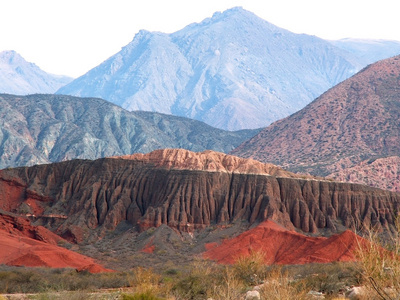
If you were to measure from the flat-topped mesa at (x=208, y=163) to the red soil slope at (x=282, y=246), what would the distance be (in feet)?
50.4

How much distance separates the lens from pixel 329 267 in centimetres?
5672

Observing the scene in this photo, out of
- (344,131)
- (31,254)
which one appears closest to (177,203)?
(31,254)

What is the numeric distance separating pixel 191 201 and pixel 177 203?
6.94 feet

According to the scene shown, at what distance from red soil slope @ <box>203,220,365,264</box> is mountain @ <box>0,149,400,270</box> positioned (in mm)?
1883

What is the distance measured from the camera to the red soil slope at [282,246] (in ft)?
234

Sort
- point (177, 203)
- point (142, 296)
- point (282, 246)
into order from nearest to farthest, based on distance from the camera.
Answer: point (142, 296), point (282, 246), point (177, 203)

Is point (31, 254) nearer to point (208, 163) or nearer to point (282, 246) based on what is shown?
point (282, 246)

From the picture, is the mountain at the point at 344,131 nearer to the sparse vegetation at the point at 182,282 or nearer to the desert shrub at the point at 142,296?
the sparse vegetation at the point at 182,282

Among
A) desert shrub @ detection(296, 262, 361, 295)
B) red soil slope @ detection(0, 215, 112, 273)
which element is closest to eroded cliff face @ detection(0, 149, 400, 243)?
red soil slope @ detection(0, 215, 112, 273)

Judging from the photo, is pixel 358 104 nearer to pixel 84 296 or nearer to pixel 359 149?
pixel 359 149

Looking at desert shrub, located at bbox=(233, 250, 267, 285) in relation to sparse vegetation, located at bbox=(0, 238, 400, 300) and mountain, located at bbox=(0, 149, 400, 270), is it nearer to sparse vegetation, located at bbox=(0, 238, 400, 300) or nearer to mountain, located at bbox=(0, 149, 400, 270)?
sparse vegetation, located at bbox=(0, 238, 400, 300)

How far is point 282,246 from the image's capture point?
78938 millimetres

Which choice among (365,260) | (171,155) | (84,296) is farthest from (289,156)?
(365,260)

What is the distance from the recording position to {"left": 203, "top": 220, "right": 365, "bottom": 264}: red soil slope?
234ft
